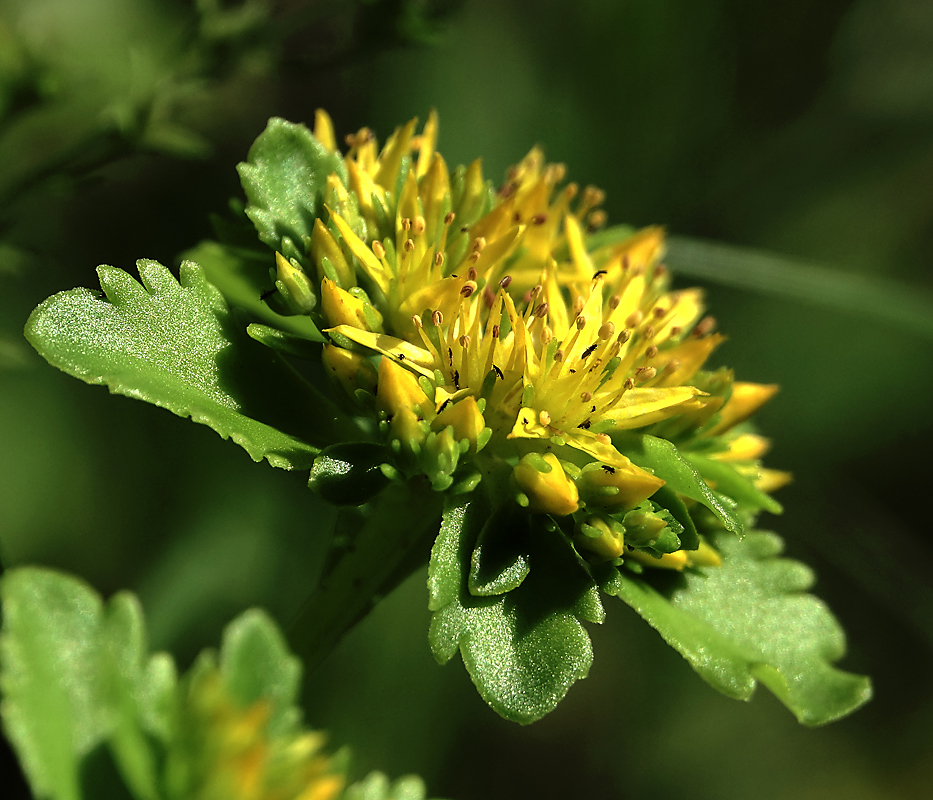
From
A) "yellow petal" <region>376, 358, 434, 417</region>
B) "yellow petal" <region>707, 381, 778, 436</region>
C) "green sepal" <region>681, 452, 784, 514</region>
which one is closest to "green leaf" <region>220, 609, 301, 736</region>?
"yellow petal" <region>376, 358, 434, 417</region>

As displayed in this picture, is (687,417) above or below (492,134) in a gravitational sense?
above

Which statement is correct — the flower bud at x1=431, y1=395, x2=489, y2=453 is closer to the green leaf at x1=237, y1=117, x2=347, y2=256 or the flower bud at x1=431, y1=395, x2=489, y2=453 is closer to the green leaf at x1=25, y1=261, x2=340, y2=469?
the green leaf at x1=25, y1=261, x2=340, y2=469

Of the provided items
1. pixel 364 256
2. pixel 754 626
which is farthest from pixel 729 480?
pixel 364 256

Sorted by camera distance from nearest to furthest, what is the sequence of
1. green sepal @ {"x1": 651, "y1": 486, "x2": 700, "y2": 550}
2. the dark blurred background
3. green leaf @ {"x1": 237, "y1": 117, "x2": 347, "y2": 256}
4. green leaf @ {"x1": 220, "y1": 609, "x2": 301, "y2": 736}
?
green leaf @ {"x1": 220, "y1": 609, "x2": 301, "y2": 736} < green sepal @ {"x1": 651, "y1": 486, "x2": 700, "y2": 550} < green leaf @ {"x1": 237, "y1": 117, "x2": 347, "y2": 256} < the dark blurred background

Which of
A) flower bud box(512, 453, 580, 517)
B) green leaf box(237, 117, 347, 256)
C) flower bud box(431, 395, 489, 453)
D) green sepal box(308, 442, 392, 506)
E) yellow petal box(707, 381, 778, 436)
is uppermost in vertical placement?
green leaf box(237, 117, 347, 256)

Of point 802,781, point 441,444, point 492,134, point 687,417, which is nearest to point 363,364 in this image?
point 441,444

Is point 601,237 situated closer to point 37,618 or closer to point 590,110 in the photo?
point 37,618
